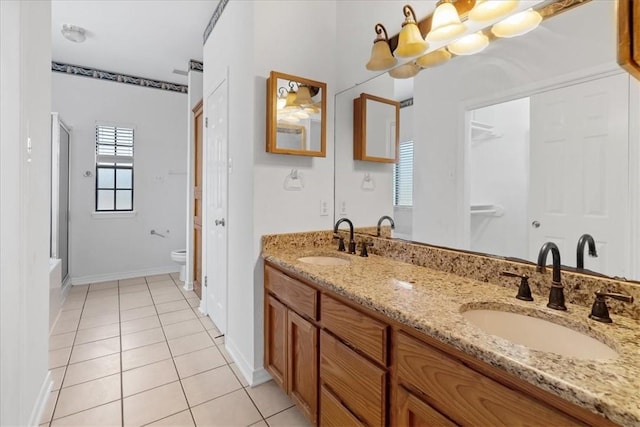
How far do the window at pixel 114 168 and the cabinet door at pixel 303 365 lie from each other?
3.82 metres

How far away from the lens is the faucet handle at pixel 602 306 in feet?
2.94

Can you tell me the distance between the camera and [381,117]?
6.52ft

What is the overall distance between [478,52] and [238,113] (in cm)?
148

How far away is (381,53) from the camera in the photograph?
1.72 metres

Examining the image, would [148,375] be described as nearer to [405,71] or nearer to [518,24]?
[405,71]

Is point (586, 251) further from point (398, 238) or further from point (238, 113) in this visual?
point (238, 113)

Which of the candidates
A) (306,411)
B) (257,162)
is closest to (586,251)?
(306,411)

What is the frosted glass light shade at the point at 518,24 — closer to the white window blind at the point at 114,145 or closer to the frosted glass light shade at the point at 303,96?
the frosted glass light shade at the point at 303,96

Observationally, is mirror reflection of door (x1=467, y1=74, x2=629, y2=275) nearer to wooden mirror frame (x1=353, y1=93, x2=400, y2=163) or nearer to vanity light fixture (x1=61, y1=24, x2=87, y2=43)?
wooden mirror frame (x1=353, y1=93, x2=400, y2=163)

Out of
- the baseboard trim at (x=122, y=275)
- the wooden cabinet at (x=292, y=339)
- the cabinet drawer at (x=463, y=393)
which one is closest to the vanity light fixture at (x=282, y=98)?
the wooden cabinet at (x=292, y=339)

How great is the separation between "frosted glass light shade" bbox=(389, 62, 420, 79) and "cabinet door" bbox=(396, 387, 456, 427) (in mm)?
1549

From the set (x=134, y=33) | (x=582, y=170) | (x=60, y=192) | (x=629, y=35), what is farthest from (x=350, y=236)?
(x=60, y=192)

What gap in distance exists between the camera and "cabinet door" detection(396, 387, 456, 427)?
2.81ft

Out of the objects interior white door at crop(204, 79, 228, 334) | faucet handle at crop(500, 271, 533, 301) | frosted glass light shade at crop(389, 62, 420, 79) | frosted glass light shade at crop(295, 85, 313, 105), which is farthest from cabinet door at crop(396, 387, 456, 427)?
interior white door at crop(204, 79, 228, 334)
